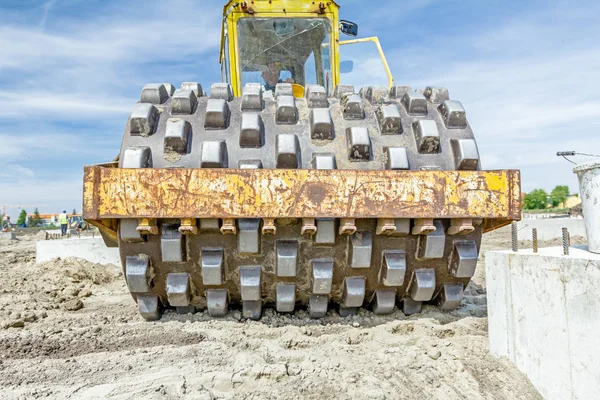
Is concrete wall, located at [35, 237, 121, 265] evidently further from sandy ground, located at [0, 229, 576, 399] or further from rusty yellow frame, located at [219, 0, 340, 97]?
sandy ground, located at [0, 229, 576, 399]

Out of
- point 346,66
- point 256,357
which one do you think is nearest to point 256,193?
point 256,357

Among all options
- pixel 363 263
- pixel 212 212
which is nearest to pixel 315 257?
pixel 363 263

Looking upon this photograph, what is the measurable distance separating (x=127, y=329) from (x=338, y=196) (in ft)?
4.53

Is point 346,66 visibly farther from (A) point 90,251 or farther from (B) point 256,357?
(A) point 90,251

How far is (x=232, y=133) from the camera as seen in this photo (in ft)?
8.39

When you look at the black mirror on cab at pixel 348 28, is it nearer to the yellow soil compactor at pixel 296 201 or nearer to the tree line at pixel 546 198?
the yellow soil compactor at pixel 296 201

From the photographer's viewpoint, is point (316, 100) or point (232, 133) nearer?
point (232, 133)

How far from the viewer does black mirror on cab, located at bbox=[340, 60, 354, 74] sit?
495 centimetres

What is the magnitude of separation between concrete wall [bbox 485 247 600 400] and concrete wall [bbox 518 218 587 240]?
9.93 metres

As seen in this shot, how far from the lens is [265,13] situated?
4.78 m

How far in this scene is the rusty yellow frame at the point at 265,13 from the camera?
4.74 meters

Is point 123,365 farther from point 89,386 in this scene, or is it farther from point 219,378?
point 219,378

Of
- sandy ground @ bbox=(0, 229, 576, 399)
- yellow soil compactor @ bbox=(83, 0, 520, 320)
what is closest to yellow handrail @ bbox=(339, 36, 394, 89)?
yellow soil compactor @ bbox=(83, 0, 520, 320)

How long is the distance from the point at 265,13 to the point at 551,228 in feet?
31.2
